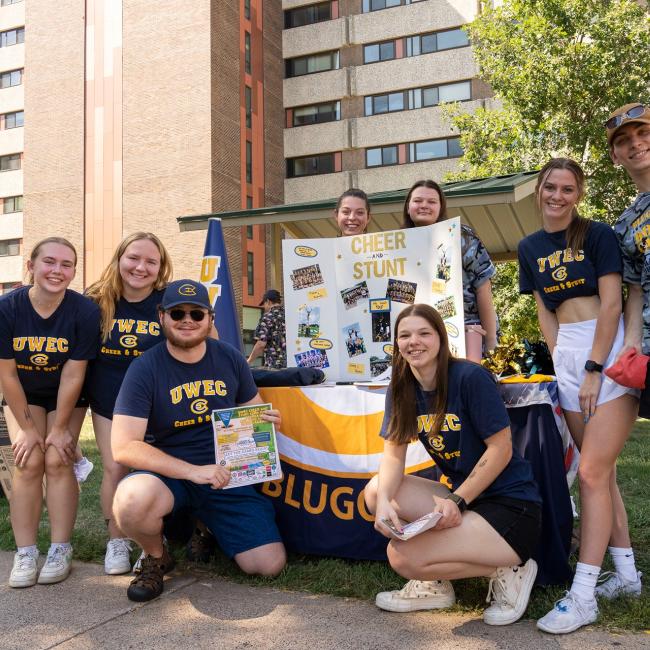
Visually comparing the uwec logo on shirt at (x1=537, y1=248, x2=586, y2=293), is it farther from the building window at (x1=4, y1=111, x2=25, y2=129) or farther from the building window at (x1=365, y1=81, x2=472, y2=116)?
the building window at (x1=4, y1=111, x2=25, y2=129)

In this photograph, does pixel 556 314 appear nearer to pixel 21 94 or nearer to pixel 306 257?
pixel 306 257

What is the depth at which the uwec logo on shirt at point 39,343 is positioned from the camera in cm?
366

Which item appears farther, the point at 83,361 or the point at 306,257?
the point at 306,257

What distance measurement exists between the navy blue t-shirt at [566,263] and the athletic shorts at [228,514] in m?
1.89

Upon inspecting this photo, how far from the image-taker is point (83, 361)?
378 cm

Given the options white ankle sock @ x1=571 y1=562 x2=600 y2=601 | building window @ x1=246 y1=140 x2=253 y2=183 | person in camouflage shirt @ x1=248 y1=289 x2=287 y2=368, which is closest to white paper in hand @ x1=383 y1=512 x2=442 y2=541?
white ankle sock @ x1=571 y1=562 x2=600 y2=601

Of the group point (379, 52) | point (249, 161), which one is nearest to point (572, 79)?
point (249, 161)

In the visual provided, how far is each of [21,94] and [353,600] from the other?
116ft

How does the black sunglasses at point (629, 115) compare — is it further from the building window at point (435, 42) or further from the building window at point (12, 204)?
the building window at point (12, 204)

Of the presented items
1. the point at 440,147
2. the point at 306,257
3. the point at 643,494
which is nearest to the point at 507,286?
the point at 643,494

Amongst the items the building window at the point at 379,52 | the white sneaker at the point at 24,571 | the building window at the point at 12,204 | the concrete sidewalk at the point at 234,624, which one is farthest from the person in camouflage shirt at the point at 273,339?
the building window at the point at 12,204

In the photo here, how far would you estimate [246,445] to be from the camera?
3.57m

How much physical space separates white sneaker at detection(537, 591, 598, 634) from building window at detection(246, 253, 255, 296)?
25.7 m

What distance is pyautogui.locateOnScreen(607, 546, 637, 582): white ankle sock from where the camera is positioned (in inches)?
121
